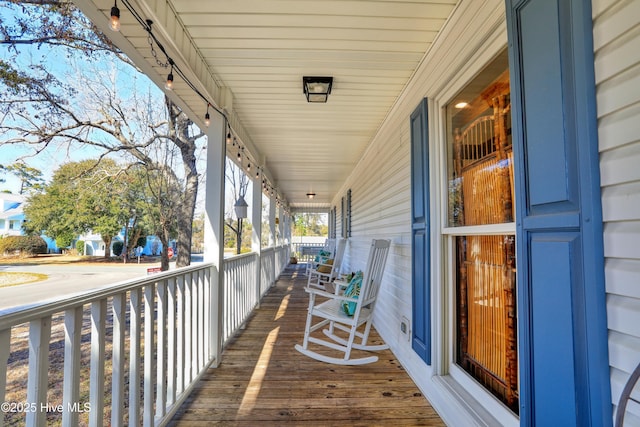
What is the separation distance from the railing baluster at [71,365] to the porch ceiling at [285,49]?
1.49 metres

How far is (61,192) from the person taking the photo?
420 centimetres

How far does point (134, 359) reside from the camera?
5.05 ft

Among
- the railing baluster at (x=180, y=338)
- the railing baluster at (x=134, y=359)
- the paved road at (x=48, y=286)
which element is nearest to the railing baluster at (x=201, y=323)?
the railing baluster at (x=180, y=338)

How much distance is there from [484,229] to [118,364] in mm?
1895

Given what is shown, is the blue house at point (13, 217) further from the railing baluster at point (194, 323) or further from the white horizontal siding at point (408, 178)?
the white horizontal siding at point (408, 178)

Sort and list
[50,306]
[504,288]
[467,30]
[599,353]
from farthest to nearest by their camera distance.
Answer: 1. [467,30]
2. [504,288]
3. [50,306]
4. [599,353]

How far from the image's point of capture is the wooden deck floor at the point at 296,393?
6.08ft

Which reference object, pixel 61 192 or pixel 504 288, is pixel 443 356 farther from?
pixel 61 192

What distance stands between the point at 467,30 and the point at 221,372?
9.59 feet

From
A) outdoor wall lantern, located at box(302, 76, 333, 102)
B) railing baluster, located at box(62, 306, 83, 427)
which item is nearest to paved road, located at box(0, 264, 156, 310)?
railing baluster, located at box(62, 306, 83, 427)

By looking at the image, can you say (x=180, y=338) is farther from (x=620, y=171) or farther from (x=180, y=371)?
(x=620, y=171)

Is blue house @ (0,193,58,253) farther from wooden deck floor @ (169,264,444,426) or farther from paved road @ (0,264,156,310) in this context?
wooden deck floor @ (169,264,444,426)

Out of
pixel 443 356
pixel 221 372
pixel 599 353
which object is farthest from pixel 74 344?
pixel 443 356

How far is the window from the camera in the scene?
4.70ft
